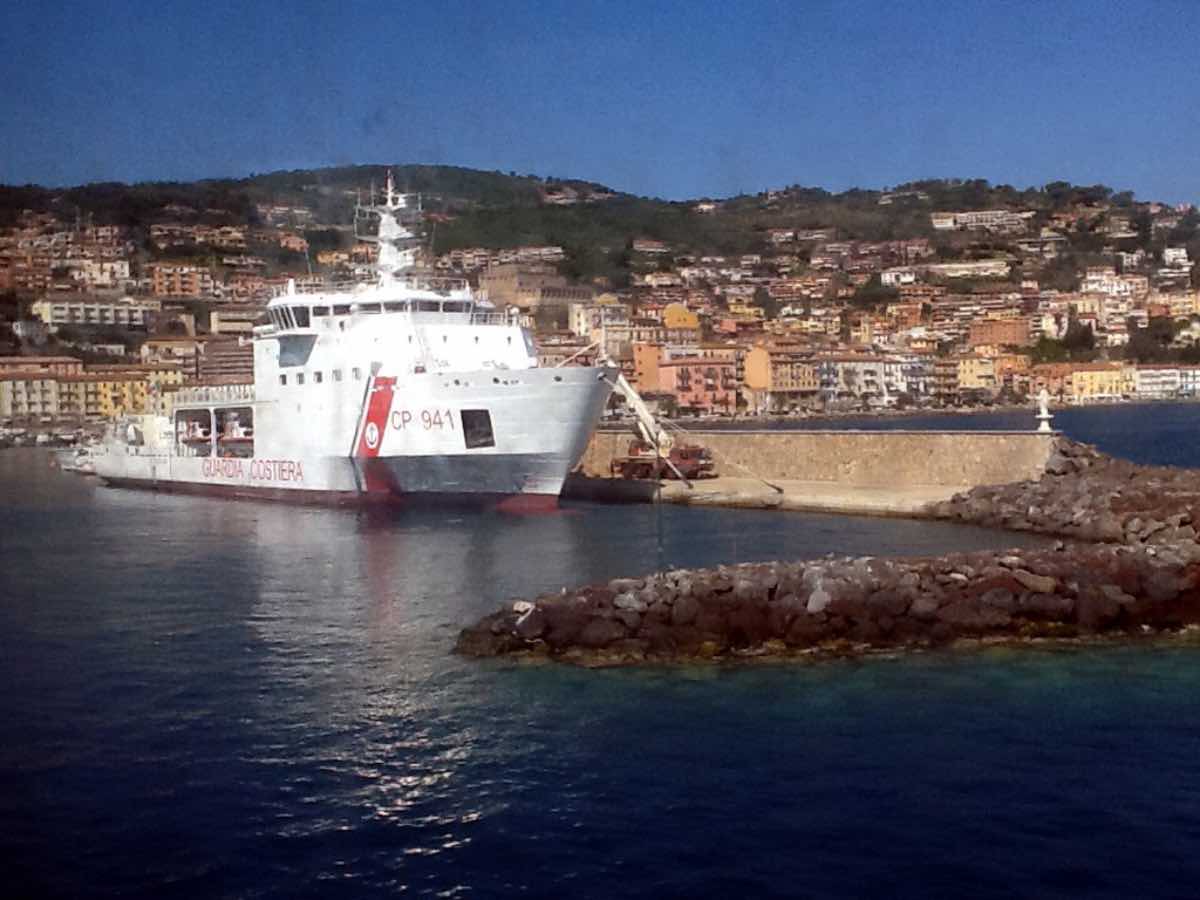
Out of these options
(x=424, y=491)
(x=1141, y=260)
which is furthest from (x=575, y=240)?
(x=424, y=491)

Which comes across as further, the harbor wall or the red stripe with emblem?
the red stripe with emblem

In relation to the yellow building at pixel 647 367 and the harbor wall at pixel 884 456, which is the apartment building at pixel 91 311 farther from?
the harbor wall at pixel 884 456

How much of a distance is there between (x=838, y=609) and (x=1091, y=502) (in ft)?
30.8

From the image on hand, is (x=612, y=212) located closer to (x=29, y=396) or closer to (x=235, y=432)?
(x=29, y=396)

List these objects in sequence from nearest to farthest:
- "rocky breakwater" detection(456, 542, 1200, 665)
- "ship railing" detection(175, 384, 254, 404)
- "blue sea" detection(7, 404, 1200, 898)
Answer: "blue sea" detection(7, 404, 1200, 898), "rocky breakwater" detection(456, 542, 1200, 665), "ship railing" detection(175, 384, 254, 404)

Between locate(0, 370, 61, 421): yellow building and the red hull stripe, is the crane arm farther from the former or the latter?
locate(0, 370, 61, 421): yellow building

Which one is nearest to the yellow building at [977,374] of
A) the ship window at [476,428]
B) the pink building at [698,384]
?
the pink building at [698,384]

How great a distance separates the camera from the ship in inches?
939

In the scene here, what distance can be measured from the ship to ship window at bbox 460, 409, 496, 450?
0.9 inches

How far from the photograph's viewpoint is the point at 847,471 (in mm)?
26219

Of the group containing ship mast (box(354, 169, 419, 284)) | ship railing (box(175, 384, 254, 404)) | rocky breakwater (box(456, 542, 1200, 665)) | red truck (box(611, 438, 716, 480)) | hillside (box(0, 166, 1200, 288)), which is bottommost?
rocky breakwater (box(456, 542, 1200, 665))

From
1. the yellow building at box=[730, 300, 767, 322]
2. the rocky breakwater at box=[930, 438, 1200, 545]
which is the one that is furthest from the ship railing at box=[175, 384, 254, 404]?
the yellow building at box=[730, 300, 767, 322]

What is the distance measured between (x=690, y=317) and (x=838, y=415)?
13.9 metres

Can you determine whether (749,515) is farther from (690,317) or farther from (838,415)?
(690,317)
